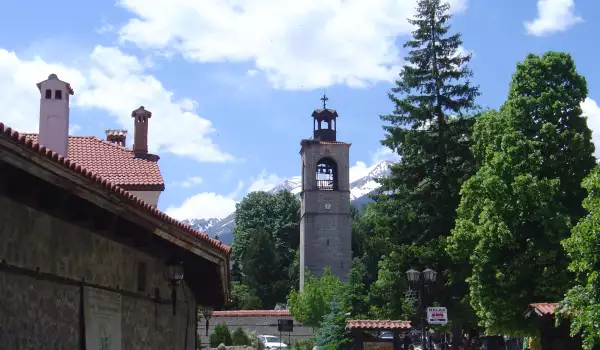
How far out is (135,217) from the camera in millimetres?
8461

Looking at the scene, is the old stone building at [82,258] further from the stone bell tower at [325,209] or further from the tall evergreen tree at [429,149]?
the stone bell tower at [325,209]

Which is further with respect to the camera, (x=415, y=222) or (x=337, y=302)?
(x=415, y=222)

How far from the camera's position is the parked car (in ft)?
146

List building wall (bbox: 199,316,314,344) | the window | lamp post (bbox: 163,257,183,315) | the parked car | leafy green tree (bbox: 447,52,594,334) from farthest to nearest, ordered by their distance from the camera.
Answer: building wall (bbox: 199,316,314,344) → the parked car → leafy green tree (bbox: 447,52,594,334) → lamp post (bbox: 163,257,183,315) → the window

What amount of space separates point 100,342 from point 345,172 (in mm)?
55411

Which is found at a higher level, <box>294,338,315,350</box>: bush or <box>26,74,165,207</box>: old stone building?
<box>26,74,165,207</box>: old stone building

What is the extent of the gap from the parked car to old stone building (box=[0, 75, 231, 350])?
31.9 m

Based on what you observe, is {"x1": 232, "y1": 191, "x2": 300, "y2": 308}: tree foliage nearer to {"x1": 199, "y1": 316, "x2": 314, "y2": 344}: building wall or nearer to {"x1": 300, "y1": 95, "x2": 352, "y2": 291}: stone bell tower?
{"x1": 300, "y1": 95, "x2": 352, "y2": 291}: stone bell tower

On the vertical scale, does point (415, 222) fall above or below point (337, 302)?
above

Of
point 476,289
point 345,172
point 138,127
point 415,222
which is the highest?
point 345,172

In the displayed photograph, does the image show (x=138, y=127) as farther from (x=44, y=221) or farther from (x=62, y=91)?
(x=44, y=221)

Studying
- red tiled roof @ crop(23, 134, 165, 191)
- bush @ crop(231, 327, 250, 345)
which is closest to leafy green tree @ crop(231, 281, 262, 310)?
bush @ crop(231, 327, 250, 345)

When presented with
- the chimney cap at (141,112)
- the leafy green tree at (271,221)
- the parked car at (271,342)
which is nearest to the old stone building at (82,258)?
the chimney cap at (141,112)

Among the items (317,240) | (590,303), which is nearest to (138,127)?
(590,303)
